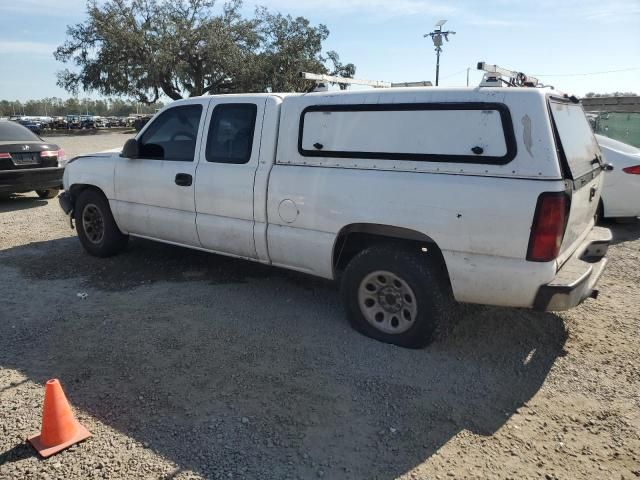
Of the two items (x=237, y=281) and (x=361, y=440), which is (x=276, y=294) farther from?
(x=361, y=440)

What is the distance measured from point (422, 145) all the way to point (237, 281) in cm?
271

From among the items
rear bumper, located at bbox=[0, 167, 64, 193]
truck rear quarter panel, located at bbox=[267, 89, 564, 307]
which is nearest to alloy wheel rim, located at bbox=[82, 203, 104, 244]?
truck rear quarter panel, located at bbox=[267, 89, 564, 307]

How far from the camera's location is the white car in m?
7.43

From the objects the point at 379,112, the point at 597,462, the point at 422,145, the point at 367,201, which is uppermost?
the point at 379,112

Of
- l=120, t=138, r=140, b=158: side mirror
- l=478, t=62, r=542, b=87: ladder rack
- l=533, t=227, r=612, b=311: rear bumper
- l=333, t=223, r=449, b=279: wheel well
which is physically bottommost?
l=533, t=227, r=612, b=311: rear bumper

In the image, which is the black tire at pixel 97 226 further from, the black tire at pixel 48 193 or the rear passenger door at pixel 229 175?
the black tire at pixel 48 193

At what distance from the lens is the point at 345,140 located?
13.4ft

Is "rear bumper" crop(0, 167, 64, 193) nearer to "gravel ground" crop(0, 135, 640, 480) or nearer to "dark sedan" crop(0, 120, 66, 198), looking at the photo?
"dark sedan" crop(0, 120, 66, 198)

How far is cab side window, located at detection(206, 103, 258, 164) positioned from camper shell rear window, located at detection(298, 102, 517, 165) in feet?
1.96

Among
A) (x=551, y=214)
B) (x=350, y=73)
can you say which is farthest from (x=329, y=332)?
(x=350, y=73)

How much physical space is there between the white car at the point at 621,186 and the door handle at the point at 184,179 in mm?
5903

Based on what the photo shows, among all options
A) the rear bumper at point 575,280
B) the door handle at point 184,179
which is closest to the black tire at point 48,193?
the door handle at point 184,179

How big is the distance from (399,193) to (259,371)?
164 centimetres

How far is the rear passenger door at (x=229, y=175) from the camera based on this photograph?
4.62 metres
